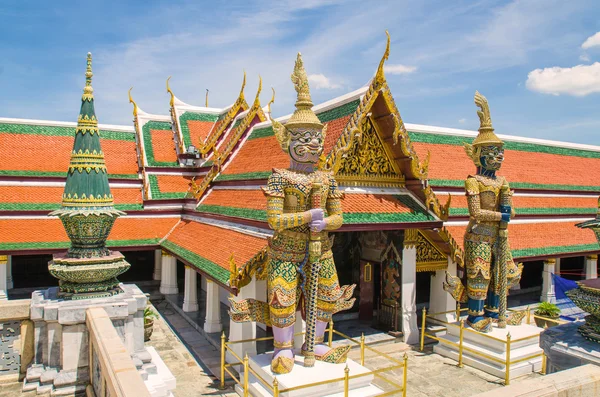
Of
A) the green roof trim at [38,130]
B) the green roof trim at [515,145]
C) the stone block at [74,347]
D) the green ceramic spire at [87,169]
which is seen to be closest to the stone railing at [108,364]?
the stone block at [74,347]

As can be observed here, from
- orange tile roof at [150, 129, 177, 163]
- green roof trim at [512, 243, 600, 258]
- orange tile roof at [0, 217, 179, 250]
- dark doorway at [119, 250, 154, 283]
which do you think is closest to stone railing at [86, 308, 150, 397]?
orange tile roof at [0, 217, 179, 250]

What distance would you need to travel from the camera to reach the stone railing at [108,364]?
4.14 m

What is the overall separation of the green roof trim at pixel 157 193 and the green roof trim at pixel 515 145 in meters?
8.46

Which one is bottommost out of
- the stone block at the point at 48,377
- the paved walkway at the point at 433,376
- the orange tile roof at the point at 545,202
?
the paved walkway at the point at 433,376

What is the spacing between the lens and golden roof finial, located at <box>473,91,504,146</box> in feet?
34.3

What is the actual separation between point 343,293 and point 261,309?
4.54ft

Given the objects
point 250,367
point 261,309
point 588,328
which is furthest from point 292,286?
point 588,328

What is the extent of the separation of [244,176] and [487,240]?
6660 mm

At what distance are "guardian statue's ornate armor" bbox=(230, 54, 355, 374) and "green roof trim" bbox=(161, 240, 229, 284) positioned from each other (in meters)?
2.36

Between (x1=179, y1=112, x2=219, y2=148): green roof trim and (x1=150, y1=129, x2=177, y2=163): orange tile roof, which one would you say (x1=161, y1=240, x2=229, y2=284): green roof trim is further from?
(x1=179, y1=112, x2=219, y2=148): green roof trim

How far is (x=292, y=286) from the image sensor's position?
23.9ft

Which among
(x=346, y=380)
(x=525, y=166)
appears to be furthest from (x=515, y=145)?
(x=346, y=380)

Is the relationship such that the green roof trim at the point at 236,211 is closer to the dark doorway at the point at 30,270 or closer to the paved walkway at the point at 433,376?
the paved walkway at the point at 433,376

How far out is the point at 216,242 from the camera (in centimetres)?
1220
